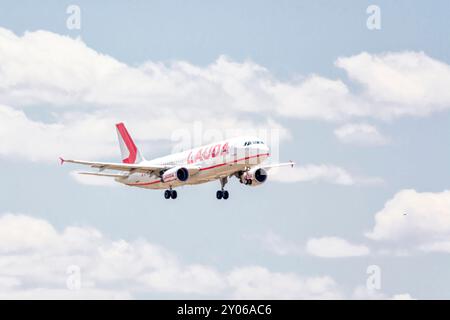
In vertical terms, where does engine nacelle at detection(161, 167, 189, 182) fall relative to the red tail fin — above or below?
below

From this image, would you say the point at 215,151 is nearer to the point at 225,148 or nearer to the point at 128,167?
the point at 225,148

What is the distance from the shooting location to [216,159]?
125 metres

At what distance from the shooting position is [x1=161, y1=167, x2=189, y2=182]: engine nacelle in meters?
126

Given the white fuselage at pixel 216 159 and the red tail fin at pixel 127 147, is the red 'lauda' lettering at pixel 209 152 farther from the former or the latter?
the red tail fin at pixel 127 147

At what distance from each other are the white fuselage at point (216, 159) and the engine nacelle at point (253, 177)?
208 centimetres

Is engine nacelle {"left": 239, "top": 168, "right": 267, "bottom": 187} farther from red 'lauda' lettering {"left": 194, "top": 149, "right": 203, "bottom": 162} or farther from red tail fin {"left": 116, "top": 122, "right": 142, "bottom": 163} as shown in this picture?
red tail fin {"left": 116, "top": 122, "right": 142, "bottom": 163}

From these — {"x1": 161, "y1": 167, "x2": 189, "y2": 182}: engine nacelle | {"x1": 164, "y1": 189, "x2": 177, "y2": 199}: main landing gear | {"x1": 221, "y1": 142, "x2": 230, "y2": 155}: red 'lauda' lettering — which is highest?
{"x1": 221, "y1": 142, "x2": 230, "y2": 155}: red 'lauda' lettering

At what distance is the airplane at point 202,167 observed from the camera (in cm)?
12244

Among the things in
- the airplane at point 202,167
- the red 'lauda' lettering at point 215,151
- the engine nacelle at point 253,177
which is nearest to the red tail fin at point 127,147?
the airplane at point 202,167

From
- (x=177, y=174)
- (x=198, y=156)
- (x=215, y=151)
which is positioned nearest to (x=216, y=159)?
(x=215, y=151)

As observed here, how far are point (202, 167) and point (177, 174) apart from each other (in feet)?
8.71

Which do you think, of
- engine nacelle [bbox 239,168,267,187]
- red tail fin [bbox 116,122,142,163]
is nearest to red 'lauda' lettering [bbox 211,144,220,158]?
engine nacelle [bbox 239,168,267,187]

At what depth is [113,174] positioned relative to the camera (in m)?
139
